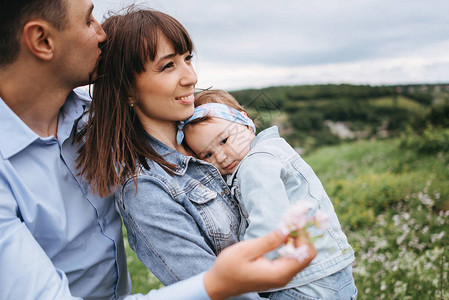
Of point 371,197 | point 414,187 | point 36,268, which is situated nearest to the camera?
point 36,268

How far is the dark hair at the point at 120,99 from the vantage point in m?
1.89

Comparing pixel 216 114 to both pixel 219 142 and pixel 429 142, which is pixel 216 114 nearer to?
pixel 219 142

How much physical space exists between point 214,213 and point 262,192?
1.09 feet

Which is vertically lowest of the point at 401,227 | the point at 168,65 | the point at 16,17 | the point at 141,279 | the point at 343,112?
the point at 343,112

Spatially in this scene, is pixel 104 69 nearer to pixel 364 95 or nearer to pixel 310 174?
pixel 310 174

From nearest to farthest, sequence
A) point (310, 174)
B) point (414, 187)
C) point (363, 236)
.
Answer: point (310, 174), point (363, 236), point (414, 187)

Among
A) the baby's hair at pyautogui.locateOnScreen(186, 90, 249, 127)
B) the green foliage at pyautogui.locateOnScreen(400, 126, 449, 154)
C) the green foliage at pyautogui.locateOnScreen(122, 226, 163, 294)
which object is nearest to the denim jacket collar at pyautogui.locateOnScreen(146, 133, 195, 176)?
the baby's hair at pyautogui.locateOnScreen(186, 90, 249, 127)

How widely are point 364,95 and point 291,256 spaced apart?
2740 cm

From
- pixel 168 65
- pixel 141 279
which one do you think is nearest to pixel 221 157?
pixel 168 65

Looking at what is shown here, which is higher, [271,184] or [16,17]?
[16,17]

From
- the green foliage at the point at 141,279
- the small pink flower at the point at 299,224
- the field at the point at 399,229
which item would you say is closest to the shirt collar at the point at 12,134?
the small pink flower at the point at 299,224

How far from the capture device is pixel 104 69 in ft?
6.57

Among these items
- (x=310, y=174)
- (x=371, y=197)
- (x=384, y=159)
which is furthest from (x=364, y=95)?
(x=310, y=174)

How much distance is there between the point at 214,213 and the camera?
1.92 m
